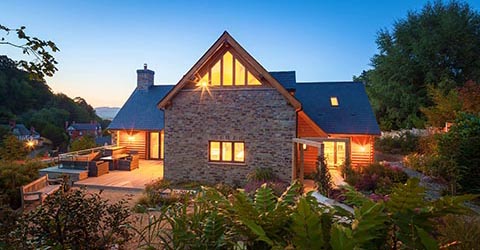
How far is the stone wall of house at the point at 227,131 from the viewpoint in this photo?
1171cm

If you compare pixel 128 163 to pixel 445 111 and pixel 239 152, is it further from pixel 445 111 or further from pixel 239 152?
pixel 445 111

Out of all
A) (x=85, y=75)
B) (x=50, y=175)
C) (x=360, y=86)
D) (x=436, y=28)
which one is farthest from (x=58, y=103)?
(x=436, y=28)

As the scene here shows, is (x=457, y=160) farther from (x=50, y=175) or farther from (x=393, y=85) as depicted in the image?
(x=393, y=85)

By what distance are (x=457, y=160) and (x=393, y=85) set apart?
1973cm

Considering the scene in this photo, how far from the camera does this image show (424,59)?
2453 cm

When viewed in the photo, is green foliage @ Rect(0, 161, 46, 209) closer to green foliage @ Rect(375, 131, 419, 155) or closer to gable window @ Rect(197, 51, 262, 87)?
gable window @ Rect(197, 51, 262, 87)

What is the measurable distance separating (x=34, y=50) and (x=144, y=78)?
18.6 metres

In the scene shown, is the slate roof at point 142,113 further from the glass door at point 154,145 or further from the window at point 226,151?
the window at point 226,151

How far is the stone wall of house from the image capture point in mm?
11711

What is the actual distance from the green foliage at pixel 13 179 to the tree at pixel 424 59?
2548 cm

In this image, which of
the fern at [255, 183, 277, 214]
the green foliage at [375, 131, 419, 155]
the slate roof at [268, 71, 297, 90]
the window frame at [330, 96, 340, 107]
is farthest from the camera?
the green foliage at [375, 131, 419, 155]

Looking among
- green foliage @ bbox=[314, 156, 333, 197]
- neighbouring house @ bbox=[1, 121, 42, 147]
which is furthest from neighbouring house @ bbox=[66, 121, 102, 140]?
green foliage @ bbox=[314, 156, 333, 197]

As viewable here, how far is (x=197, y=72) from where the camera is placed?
40.3ft

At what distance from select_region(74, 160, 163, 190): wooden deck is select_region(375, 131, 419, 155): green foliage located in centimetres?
1630
